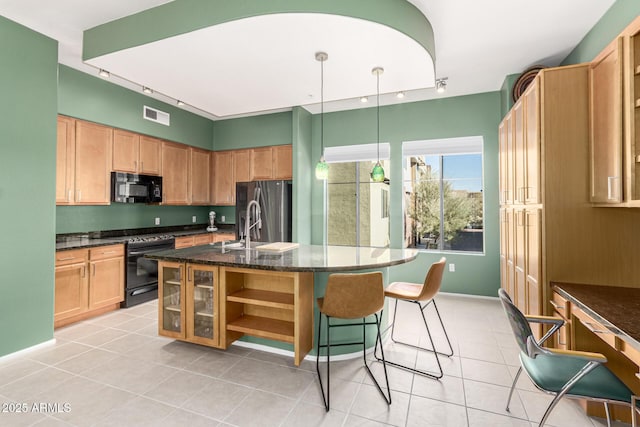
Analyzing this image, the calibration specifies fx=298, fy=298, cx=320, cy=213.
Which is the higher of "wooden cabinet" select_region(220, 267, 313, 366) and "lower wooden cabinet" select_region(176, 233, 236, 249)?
"lower wooden cabinet" select_region(176, 233, 236, 249)

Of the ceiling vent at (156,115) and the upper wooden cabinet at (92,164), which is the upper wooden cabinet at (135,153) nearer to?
the upper wooden cabinet at (92,164)

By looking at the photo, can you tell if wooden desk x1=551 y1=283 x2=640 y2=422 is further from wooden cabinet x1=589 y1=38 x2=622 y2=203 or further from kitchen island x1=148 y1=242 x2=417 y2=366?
kitchen island x1=148 y1=242 x2=417 y2=366

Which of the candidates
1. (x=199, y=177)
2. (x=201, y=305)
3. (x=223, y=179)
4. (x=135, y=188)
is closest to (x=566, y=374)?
(x=201, y=305)

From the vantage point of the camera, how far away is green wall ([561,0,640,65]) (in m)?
2.26

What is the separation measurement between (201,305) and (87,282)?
1890mm

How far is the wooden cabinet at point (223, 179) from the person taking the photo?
5.64 m

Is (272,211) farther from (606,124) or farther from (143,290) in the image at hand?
(606,124)

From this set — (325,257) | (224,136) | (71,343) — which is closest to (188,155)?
(224,136)

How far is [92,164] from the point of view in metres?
3.86

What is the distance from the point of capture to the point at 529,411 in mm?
1968

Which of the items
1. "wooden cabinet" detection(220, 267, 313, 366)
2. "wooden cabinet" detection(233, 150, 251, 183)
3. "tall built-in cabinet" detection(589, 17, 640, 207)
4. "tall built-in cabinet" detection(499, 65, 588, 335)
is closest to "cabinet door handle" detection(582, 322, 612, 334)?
"tall built-in cabinet" detection(499, 65, 588, 335)

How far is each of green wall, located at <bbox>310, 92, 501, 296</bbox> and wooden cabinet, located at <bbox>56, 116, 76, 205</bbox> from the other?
11.3 feet

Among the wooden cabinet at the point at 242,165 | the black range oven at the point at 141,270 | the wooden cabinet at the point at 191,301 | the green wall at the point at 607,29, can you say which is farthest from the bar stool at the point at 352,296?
the wooden cabinet at the point at 242,165

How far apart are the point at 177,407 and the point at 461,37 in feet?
13.1
